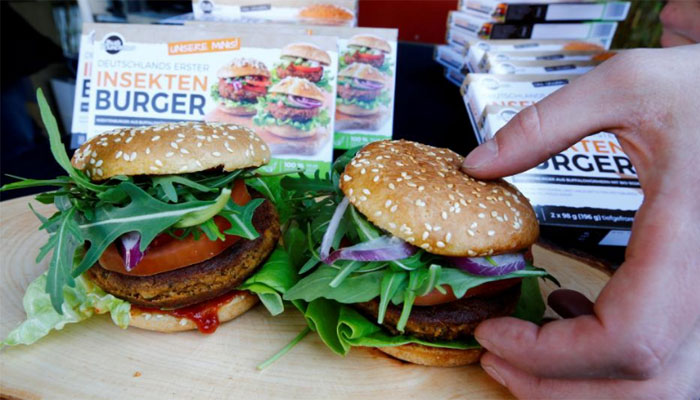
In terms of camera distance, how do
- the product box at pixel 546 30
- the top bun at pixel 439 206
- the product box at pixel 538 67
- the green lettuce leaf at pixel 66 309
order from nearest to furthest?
the top bun at pixel 439 206 < the green lettuce leaf at pixel 66 309 < the product box at pixel 538 67 < the product box at pixel 546 30

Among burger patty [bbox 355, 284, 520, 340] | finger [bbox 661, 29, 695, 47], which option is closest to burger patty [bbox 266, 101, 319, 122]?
burger patty [bbox 355, 284, 520, 340]

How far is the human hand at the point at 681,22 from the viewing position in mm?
2729

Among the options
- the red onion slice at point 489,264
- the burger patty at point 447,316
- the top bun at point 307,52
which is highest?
the top bun at point 307,52

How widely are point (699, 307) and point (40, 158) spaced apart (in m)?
3.81

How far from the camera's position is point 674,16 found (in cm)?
286

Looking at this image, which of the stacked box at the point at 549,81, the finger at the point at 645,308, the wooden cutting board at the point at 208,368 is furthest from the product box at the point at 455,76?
the finger at the point at 645,308

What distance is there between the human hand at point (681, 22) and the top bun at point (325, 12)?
215 centimetres

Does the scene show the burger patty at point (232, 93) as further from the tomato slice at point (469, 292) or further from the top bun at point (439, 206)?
the tomato slice at point (469, 292)

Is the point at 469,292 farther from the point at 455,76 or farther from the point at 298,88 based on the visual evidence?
the point at 455,76

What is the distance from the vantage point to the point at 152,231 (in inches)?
62.7

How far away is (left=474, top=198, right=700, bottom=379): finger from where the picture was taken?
1.14 m

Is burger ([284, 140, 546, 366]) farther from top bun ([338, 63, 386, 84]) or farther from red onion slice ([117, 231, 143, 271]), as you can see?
top bun ([338, 63, 386, 84])

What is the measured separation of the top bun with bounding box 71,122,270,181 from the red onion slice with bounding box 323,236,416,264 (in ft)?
2.07

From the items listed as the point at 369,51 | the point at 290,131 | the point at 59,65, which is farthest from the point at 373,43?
the point at 59,65
